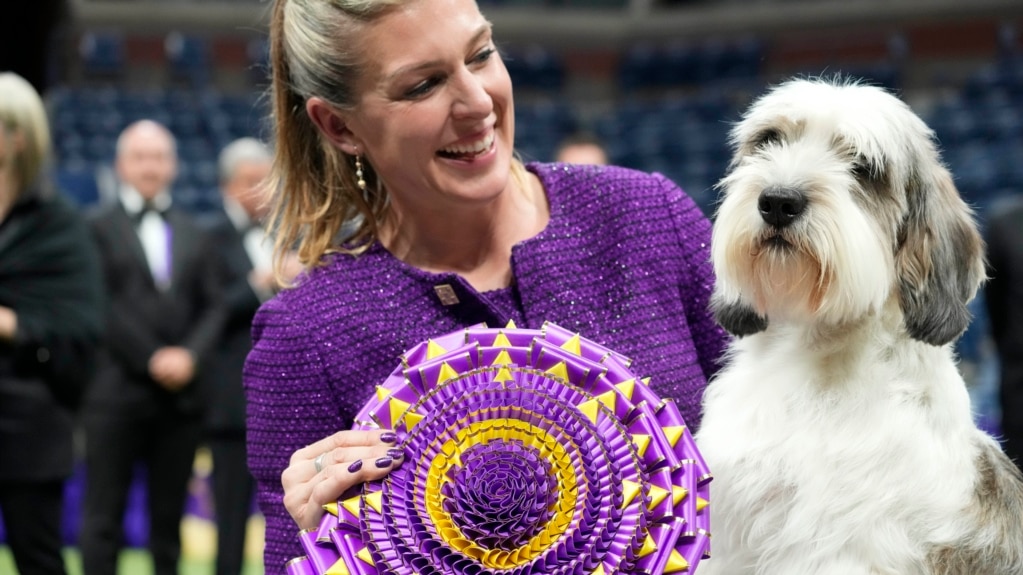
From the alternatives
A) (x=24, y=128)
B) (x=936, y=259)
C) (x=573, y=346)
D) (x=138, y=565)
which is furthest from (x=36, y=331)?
(x=138, y=565)

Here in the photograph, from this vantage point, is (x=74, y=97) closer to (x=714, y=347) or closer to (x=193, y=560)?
(x=193, y=560)

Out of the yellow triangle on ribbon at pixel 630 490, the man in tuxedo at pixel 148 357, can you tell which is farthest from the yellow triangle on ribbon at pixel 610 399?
the man in tuxedo at pixel 148 357

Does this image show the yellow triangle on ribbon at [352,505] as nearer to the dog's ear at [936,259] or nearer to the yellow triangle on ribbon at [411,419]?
the yellow triangle on ribbon at [411,419]

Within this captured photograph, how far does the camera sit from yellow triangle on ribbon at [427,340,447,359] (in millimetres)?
1874

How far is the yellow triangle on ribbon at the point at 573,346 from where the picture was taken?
1.85 metres

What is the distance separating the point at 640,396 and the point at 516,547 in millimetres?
296

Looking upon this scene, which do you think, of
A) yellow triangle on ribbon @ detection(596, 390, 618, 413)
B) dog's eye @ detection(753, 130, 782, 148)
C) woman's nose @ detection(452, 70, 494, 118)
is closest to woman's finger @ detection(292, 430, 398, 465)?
yellow triangle on ribbon @ detection(596, 390, 618, 413)

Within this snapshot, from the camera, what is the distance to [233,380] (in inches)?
218

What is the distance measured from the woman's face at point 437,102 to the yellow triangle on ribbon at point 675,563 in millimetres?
690

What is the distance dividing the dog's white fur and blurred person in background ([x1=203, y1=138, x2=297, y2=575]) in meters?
3.76

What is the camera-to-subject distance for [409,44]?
77.6 inches

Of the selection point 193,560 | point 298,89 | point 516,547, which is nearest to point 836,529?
point 516,547

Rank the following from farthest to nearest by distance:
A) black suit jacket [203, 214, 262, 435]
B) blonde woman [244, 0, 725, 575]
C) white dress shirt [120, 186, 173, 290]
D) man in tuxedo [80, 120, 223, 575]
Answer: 1. white dress shirt [120, 186, 173, 290]
2. black suit jacket [203, 214, 262, 435]
3. man in tuxedo [80, 120, 223, 575]
4. blonde woman [244, 0, 725, 575]

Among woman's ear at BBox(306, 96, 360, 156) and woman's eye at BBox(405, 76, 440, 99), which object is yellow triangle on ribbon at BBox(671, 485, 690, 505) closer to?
woman's eye at BBox(405, 76, 440, 99)
